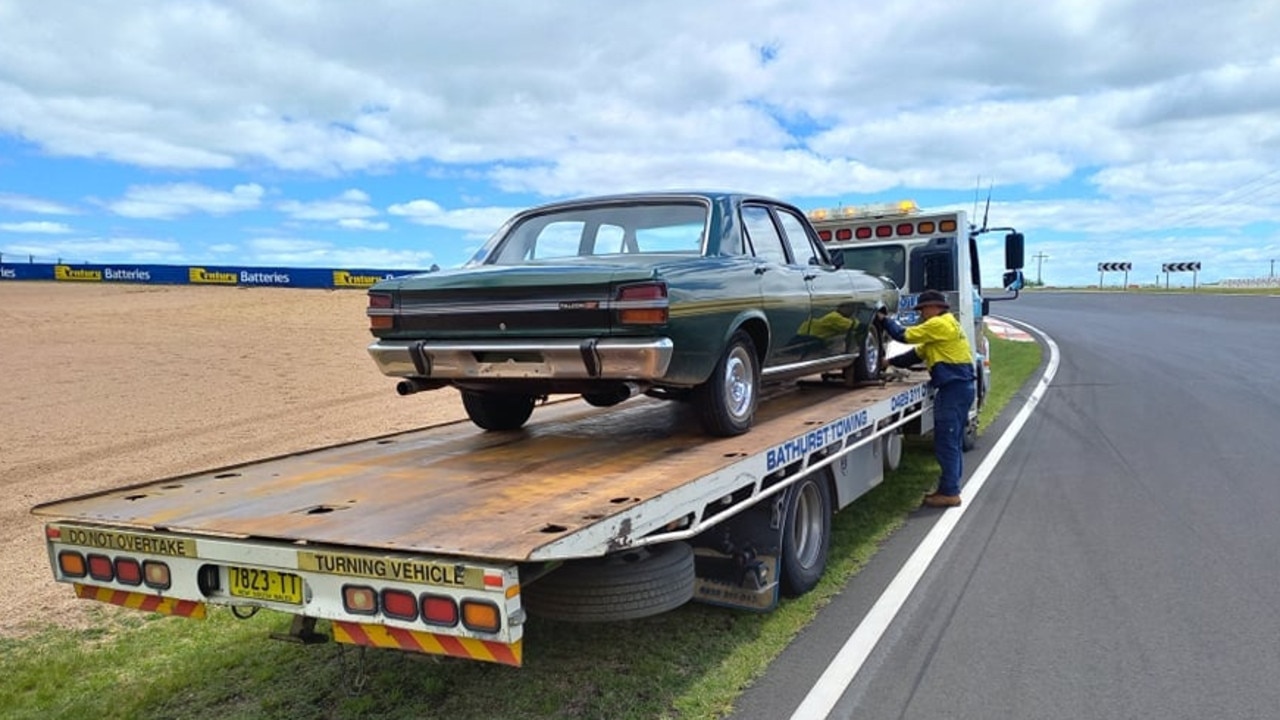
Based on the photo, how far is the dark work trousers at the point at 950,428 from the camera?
299 inches

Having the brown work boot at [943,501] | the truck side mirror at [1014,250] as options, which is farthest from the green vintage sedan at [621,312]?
the truck side mirror at [1014,250]

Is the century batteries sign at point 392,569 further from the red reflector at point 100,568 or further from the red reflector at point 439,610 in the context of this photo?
the red reflector at point 100,568

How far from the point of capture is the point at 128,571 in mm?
3611

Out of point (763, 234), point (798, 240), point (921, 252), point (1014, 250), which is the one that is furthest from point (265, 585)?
point (1014, 250)

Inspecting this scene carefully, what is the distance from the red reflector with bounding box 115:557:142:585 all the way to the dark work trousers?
5.88 m

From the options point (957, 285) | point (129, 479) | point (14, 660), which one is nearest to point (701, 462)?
point (14, 660)

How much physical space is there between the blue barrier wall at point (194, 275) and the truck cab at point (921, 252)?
3472 cm

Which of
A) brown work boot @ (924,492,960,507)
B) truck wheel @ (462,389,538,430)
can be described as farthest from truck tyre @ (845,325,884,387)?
truck wheel @ (462,389,538,430)

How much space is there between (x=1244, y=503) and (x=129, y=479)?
9960mm

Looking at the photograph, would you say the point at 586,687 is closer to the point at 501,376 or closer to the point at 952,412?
the point at 501,376

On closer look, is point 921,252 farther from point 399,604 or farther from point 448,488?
point 399,604

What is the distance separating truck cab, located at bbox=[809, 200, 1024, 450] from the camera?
9.67 metres

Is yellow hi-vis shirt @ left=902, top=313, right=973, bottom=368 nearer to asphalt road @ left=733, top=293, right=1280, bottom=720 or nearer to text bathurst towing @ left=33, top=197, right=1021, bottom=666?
asphalt road @ left=733, top=293, right=1280, bottom=720

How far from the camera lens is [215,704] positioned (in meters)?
4.11
